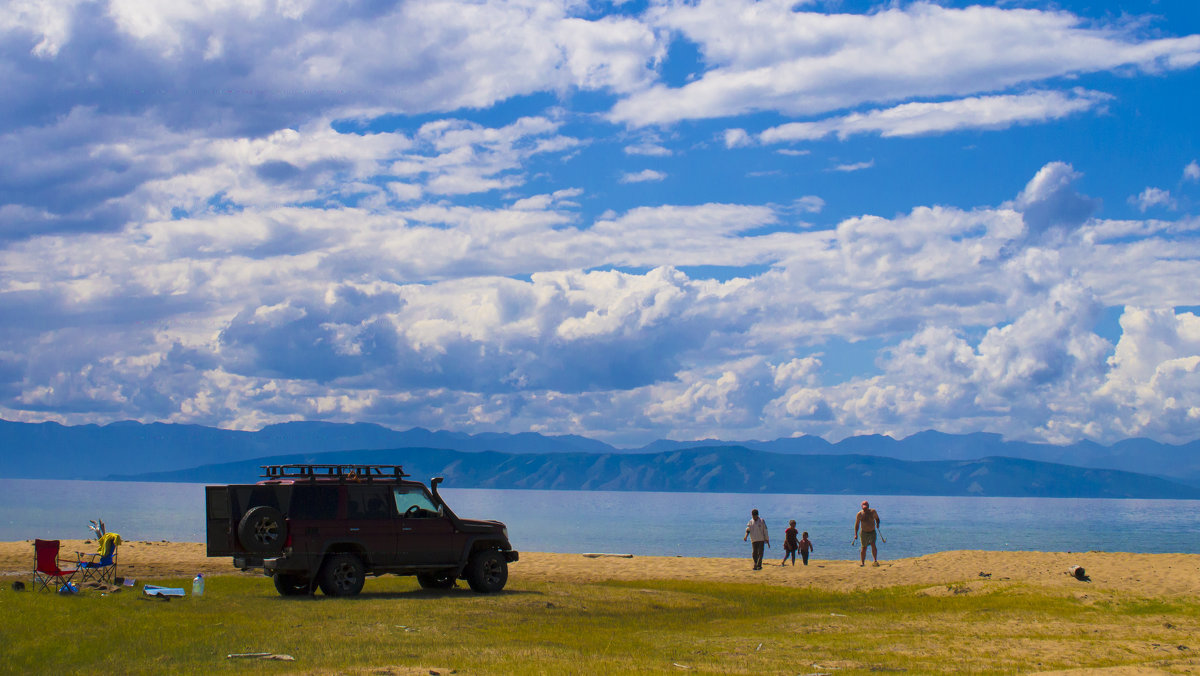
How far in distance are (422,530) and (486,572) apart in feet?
5.82

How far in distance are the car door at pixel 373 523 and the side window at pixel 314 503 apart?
33 cm

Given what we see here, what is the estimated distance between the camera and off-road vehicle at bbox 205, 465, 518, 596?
19.4 m

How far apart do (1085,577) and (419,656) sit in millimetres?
19594

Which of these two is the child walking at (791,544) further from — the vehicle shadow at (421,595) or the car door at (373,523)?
the car door at (373,523)

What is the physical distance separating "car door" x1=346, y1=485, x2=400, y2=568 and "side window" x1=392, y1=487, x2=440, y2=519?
391mm

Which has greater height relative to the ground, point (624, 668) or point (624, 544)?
point (624, 668)

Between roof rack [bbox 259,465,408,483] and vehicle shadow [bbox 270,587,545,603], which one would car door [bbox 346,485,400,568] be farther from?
vehicle shadow [bbox 270,587,545,603]

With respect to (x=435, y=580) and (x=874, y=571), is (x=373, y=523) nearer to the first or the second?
→ (x=435, y=580)

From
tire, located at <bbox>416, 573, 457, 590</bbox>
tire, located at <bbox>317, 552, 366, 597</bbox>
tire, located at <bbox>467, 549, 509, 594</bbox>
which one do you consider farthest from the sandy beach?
tire, located at <bbox>317, 552, 366, 597</bbox>

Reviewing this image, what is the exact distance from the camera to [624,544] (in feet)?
286

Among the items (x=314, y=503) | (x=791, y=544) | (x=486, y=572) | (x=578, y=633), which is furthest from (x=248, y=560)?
(x=791, y=544)

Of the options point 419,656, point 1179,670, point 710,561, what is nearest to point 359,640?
point 419,656

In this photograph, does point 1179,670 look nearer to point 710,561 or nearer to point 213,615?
point 213,615

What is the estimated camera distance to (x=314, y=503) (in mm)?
19891
